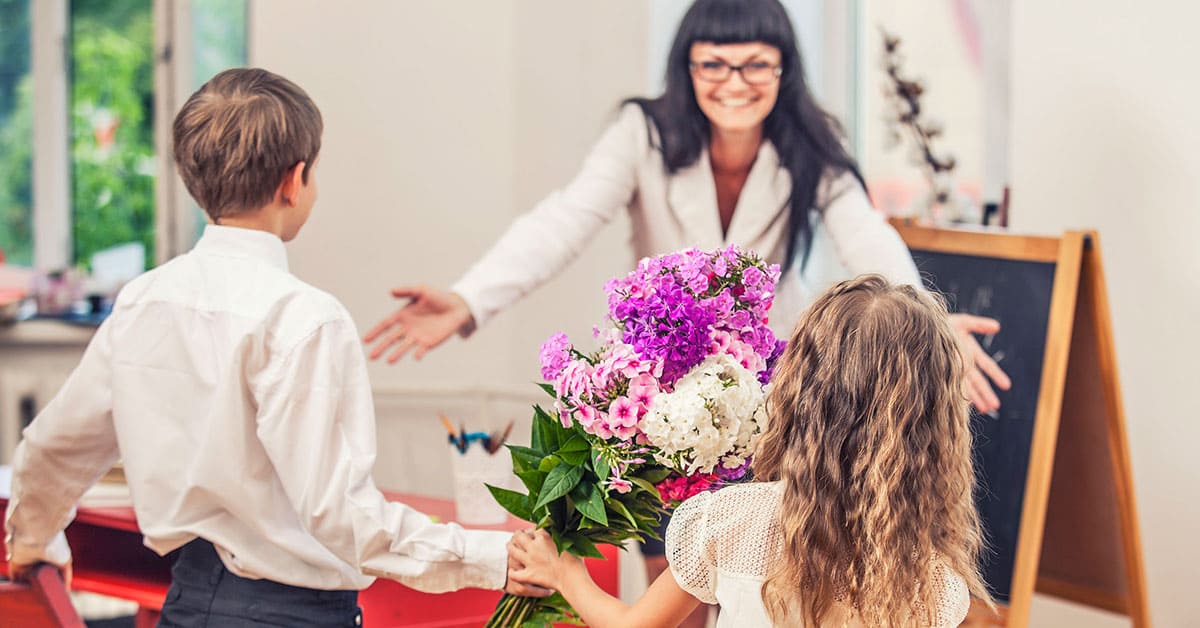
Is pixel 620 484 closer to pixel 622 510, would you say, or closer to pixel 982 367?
pixel 622 510

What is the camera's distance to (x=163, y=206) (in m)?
4.25

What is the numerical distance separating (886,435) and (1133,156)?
5.61 feet

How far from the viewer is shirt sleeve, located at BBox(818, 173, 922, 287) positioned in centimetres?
253

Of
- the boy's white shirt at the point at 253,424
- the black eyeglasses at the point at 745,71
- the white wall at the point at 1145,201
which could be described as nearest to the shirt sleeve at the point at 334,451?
the boy's white shirt at the point at 253,424

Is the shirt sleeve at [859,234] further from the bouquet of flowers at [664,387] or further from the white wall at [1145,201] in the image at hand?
the bouquet of flowers at [664,387]

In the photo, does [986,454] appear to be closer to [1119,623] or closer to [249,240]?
[1119,623]

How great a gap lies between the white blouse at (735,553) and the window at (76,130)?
338cm

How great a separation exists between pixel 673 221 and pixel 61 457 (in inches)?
54.5

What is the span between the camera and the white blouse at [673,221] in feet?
8.41

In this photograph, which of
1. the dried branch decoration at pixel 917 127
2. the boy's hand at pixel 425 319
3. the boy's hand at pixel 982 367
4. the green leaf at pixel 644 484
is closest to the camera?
the green leaf at pixel 644 484

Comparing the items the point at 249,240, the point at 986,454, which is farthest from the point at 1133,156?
the point at 249,240

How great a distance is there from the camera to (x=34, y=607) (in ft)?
5.07

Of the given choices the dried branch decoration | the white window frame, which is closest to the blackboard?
the dried branch decoration

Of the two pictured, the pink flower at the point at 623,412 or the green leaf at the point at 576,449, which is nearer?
the pink flower at the point at 623,412
